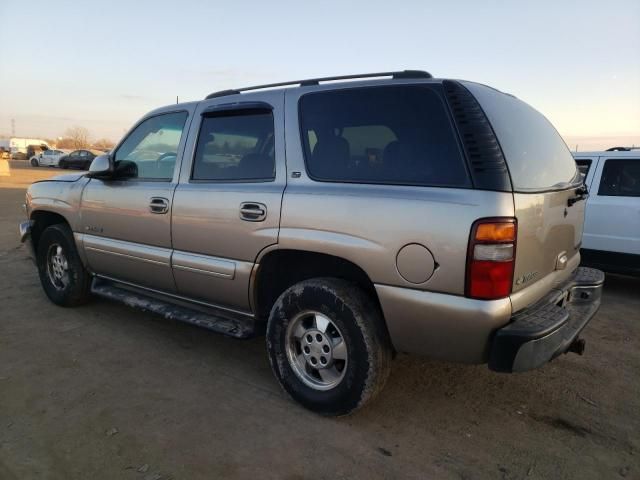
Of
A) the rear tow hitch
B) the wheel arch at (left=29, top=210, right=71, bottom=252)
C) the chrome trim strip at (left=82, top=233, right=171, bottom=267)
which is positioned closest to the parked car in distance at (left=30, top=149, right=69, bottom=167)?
the wheel arch at (left=29, top=210, right=71, bottom=252)

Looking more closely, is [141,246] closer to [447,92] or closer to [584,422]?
[447,92]

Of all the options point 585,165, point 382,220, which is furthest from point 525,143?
point 585,165

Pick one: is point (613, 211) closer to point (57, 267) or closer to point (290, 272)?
point (290, 272)

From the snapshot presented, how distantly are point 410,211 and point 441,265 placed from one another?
0.31 metres

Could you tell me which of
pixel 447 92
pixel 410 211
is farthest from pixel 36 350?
pixel 447 92

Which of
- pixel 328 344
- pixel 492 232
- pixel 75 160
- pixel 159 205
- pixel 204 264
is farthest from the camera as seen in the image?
pixel 75 160

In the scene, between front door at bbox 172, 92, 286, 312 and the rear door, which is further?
front door at bbox 172, 92, 286, 312

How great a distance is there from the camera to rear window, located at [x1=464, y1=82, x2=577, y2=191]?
2516 mm

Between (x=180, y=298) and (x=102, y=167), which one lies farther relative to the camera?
(x=102, y=167)

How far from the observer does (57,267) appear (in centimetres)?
488

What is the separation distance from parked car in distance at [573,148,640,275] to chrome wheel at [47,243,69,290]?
5943mm

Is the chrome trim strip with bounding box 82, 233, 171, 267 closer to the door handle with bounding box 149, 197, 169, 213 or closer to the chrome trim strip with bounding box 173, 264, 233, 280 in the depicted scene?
the chrome trim strip with bounding box 173, 264, 233, 280

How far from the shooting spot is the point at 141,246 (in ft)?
12.7

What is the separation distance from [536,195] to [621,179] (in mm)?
4182
